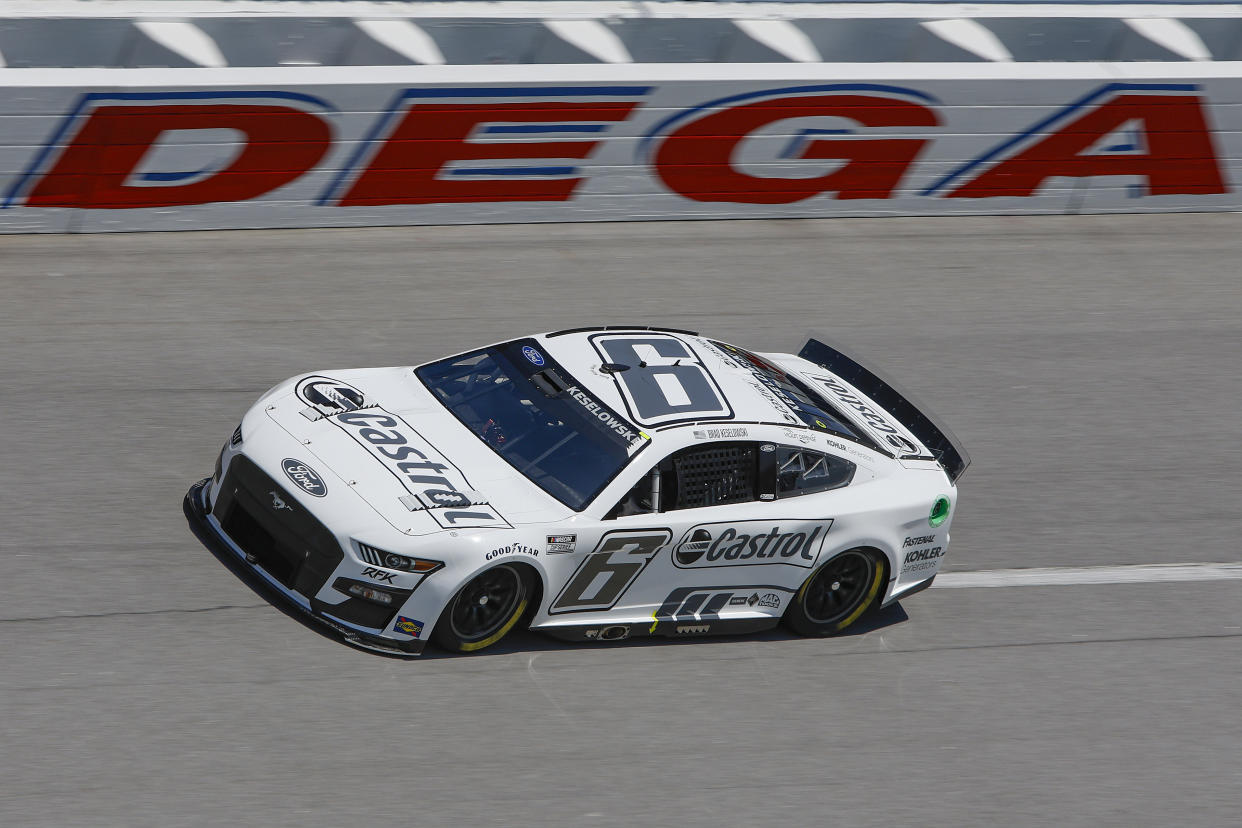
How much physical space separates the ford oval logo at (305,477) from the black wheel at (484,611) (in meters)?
0.81

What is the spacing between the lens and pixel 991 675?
721 cm

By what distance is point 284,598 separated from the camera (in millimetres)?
6574

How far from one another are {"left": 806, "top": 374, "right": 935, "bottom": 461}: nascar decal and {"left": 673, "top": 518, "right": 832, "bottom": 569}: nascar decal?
33.7 inches

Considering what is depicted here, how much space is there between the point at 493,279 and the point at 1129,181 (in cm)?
679

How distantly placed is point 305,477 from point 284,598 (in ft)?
1.87

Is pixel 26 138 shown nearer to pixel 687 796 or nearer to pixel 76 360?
pixel 76 360

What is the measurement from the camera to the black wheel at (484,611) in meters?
6.43

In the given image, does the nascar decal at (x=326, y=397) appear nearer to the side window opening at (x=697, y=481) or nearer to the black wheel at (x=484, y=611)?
the black wheel at (x=484, y=611)

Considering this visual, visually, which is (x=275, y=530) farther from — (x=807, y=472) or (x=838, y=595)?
(x=838, y=595)

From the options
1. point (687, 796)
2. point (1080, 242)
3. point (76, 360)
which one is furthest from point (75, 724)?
point (1080, 242)

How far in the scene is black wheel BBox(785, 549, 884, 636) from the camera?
23.8 ft

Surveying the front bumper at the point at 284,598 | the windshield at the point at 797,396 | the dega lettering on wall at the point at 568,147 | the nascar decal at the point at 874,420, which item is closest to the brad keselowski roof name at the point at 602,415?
the windshield at the point at 797,396

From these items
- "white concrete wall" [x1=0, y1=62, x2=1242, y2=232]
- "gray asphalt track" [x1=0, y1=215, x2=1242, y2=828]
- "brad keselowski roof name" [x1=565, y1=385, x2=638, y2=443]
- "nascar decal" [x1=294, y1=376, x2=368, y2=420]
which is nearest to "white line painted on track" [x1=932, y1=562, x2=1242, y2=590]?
"gray asphalt track" [x1=0, y1=215, x2=1242, y2=828]

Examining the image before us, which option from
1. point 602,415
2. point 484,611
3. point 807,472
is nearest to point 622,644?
point 484,611
